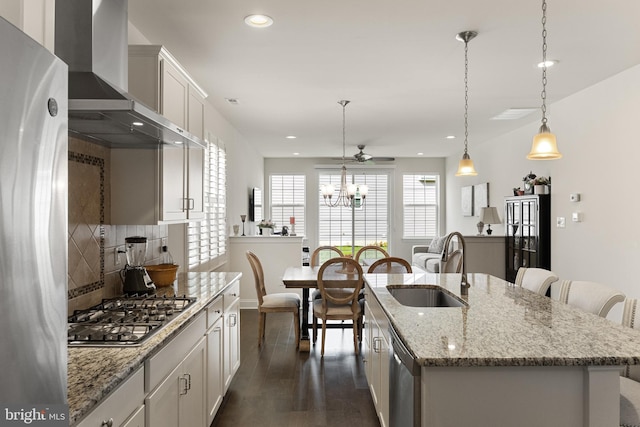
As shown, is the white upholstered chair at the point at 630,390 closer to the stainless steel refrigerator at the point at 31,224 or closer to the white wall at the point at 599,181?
the stainless steel refrigerator at the point at 31,224

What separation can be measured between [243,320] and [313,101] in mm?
2956

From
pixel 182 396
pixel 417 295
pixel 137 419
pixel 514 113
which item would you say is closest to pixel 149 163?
pixel 182 396

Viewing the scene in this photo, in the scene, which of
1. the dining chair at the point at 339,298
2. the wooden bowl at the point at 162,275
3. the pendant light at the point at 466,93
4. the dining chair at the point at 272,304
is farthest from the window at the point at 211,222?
the pendant light at the point at 466,93

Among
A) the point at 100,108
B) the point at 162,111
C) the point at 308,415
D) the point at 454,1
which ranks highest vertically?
the point at 454,1

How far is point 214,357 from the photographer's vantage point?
8.60 ft

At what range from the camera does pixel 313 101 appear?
16.5 feet

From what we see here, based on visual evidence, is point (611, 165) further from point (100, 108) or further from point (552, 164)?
point (100, 108)

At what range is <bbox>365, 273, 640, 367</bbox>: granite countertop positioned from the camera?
1.46 m

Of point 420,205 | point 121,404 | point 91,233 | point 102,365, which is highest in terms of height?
point 420,205

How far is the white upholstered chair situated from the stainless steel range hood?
2.31 metres

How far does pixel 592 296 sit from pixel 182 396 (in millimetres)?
2224

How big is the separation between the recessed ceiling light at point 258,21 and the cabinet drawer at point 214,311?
1895 millimetres

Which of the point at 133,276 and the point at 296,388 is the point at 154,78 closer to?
the point at 133,276

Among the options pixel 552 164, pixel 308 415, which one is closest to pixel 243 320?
pixel 308 415
